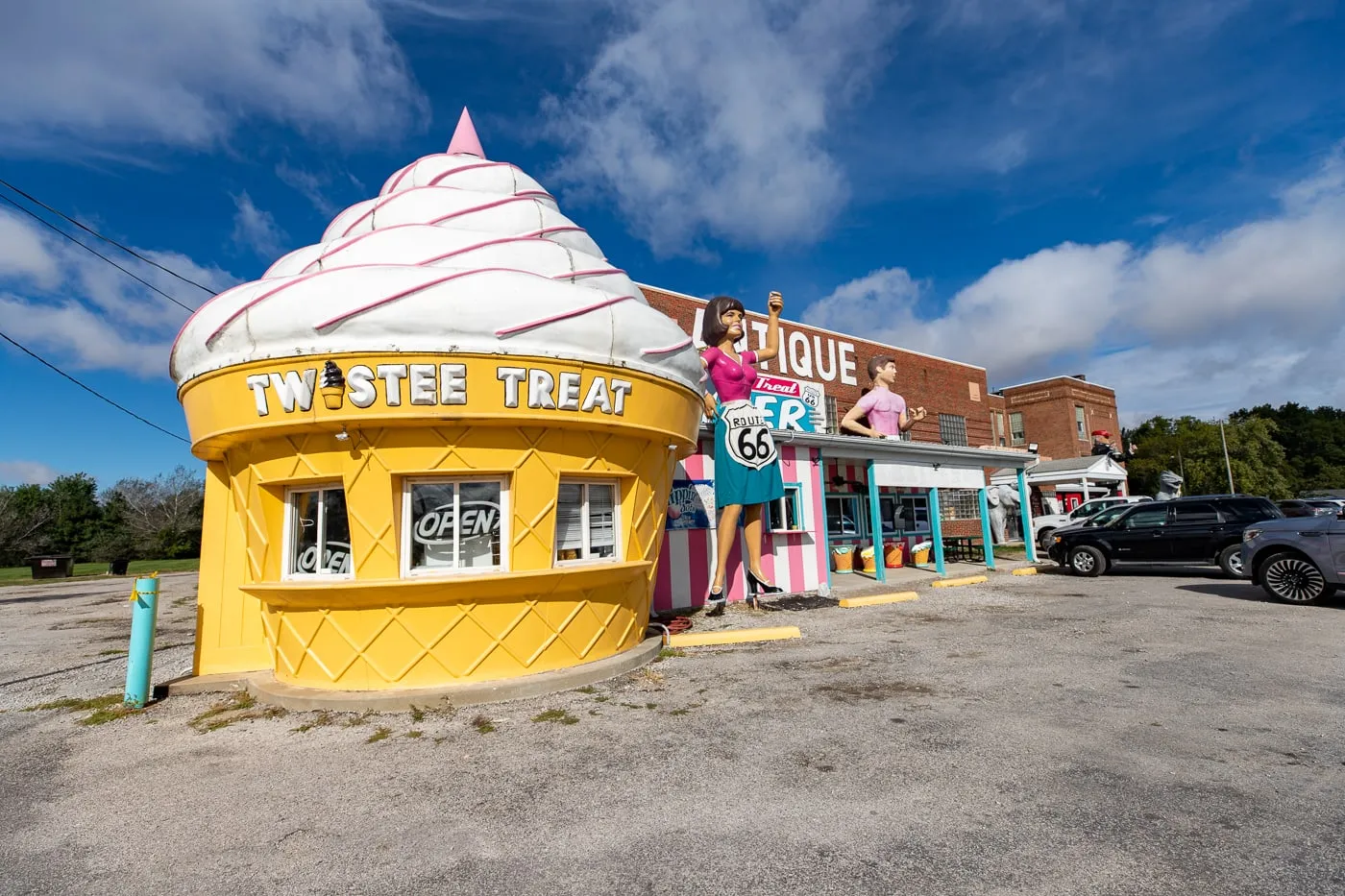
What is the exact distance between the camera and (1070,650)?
7598 millimetres

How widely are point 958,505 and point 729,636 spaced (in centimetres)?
2112

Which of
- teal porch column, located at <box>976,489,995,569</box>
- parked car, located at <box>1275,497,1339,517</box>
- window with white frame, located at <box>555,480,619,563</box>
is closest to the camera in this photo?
window with white frame, located at <box>555,480,619,563</box>

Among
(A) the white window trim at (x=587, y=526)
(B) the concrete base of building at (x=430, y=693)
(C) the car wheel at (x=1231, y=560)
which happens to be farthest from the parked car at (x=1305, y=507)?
(B) the concrete base of building at (x=430, y=693)

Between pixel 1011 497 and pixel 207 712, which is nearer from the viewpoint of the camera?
pixel 207 712

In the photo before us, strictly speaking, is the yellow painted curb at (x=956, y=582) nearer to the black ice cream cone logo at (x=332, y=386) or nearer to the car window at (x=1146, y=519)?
the car window at (x=1146, y=519)

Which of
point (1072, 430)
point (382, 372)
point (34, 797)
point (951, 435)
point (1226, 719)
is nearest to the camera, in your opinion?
point (34, 797)

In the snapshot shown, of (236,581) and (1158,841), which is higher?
(236,581)

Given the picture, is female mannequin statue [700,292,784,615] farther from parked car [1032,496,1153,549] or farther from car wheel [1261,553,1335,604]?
parked car [1032,496,1153,549]

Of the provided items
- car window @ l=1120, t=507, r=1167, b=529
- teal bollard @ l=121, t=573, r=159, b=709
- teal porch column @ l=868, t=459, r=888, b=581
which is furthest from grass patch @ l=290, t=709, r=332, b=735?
car window @ l=1120, t=507, r=1167, b=529

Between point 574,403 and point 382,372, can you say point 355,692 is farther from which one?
point 574,403

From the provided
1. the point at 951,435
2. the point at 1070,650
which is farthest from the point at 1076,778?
the point at 951,435

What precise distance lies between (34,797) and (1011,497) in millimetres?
28771

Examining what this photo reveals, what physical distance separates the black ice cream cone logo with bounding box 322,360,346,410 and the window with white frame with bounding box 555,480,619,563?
2.25 m

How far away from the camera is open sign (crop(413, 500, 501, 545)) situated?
6508 millimetres
